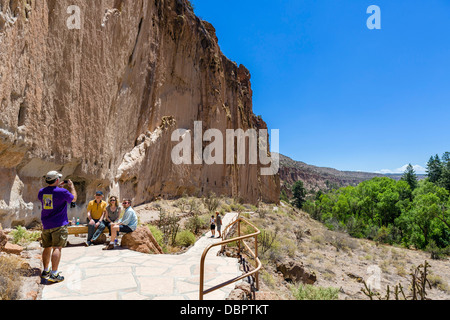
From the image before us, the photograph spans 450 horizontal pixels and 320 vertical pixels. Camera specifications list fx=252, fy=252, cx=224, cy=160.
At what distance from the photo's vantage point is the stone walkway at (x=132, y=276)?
12.0ft

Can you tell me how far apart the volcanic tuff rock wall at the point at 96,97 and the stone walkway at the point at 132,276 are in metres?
3.06

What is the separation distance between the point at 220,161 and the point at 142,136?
1332 centimetres

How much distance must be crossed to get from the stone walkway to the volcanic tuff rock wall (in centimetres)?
306

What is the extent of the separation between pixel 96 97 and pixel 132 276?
25.7ft

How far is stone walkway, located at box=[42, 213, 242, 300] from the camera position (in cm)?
365

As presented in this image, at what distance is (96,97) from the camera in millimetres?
9828

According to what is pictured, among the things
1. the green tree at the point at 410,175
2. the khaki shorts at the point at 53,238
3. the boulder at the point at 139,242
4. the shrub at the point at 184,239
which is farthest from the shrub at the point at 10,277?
the green tree at the point at 410,175

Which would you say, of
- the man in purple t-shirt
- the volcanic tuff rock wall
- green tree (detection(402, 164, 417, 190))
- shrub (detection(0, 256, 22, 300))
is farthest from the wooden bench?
green tree (detection(402, 164, 417, 190))

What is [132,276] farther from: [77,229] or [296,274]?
[296,274]

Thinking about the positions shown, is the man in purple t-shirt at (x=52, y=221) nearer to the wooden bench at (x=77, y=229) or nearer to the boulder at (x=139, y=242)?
the boulder at (x=139, y=242)

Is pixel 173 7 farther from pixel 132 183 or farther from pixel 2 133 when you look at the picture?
pixel 2 133

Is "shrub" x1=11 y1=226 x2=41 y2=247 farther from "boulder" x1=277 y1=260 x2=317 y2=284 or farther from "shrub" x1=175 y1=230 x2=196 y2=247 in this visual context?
"boulder" x1=277 y1=260 x2=317 y2=284
